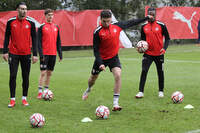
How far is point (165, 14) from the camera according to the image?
2881 cm

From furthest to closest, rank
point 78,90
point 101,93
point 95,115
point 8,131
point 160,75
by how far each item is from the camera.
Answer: point 78,90
point 101,93
point 160,75
point 95,115
point 8,131

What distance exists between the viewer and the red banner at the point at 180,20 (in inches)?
Answer: 1133

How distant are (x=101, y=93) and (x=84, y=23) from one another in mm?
16430

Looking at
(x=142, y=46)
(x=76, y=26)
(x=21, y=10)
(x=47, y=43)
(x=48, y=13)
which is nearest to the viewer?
(x=21, y=10)

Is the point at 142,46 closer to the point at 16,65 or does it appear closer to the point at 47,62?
the point at 47,62

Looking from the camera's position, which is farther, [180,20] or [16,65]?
[180,20]

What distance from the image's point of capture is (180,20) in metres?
29.4

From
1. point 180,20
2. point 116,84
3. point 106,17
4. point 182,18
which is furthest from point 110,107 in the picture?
point 182,18

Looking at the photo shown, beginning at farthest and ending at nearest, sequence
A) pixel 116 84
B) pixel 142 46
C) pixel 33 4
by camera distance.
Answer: pixel 33 4, pixel 142 46, pixel 116 84

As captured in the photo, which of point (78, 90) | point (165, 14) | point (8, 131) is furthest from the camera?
point (165, 14)

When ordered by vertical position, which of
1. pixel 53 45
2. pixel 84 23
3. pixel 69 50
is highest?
pixel 53 45

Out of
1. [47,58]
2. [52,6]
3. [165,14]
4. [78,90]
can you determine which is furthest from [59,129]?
[52,6]

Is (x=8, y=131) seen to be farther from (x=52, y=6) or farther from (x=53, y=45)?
(x=52, y=6)

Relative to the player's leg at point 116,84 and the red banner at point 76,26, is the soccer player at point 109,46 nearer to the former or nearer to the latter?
the player's leg at point 116,84
